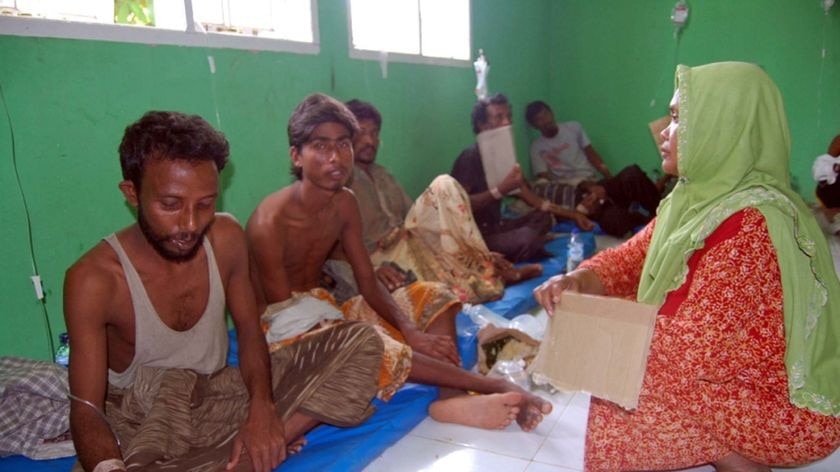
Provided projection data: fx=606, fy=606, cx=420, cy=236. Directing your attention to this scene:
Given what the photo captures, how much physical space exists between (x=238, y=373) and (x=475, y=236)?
1.89m

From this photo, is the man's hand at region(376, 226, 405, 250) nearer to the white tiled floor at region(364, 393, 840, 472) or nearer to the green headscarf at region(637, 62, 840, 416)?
the white tiled floor at region(364, 393, 840, 472)

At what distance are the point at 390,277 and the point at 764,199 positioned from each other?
1978 mm

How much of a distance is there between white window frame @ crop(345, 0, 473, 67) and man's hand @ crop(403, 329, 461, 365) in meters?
1.98

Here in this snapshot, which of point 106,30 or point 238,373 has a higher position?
point 106,30

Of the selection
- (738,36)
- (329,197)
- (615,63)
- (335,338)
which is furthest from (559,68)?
(335,338)

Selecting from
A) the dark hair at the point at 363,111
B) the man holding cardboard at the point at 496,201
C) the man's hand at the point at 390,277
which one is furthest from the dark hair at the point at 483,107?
the man's hand at the point at 390,277

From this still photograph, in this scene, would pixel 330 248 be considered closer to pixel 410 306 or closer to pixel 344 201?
pixel 344 201

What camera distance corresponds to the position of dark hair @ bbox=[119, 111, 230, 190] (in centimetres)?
163

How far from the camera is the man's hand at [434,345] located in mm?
2428

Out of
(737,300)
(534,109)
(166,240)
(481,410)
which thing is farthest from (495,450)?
(534,109)

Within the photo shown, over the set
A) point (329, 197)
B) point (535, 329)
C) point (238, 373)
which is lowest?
point (535, 329)

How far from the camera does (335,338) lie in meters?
2.04

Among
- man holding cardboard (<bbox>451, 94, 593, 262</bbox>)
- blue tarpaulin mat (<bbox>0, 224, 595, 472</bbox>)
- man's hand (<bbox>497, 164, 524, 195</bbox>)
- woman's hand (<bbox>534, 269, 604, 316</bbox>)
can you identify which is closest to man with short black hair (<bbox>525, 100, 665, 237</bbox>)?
man holding cardboard (<bbox>451, 94, 593, 262</bbox>)

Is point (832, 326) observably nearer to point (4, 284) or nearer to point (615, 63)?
point (4, 284)
